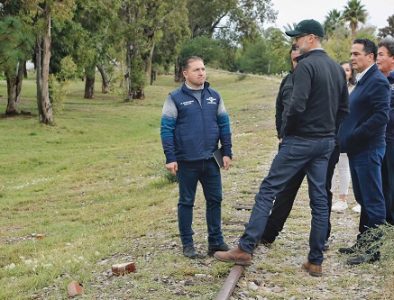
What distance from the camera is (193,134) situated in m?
6.12

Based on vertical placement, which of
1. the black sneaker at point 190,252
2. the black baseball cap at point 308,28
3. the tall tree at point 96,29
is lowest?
the black sneaker at point 190,252

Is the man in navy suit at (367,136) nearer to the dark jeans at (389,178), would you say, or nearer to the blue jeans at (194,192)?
the dark jeans at (389,178)

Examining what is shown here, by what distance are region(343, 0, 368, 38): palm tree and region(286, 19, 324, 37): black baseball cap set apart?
71.8 meters

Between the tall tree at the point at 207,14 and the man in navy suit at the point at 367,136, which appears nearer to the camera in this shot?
the man in navy suit at the point at 367,136

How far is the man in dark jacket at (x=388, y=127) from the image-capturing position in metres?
6.49

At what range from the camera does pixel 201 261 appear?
252 inches

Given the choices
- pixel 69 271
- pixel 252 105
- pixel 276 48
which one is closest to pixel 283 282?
pixel 69 271

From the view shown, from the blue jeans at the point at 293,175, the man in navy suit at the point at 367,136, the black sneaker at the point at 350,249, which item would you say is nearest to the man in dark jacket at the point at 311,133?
the blue jeans at the point at 293,175

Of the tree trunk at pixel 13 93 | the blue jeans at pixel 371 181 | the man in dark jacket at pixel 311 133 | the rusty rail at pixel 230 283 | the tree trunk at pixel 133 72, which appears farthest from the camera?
the tree trunk at pixel 133 72

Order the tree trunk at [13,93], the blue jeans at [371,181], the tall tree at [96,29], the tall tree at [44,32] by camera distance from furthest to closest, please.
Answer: the tall tree at [96,29], the tree trunk at [13,93], the tall tree at [44,32], the blue jeans at [371,181]

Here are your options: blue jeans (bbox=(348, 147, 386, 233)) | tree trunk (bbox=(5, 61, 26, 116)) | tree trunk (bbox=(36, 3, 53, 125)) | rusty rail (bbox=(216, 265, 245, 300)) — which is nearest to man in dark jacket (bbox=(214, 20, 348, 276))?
rusty rail (bbox=(216, 265, 245, 300))

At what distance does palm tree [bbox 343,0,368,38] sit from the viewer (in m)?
74.1

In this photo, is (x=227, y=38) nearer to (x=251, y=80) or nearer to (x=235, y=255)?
(x=251, y=80)

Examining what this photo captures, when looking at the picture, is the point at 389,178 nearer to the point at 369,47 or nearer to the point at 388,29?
the point at 369,47
